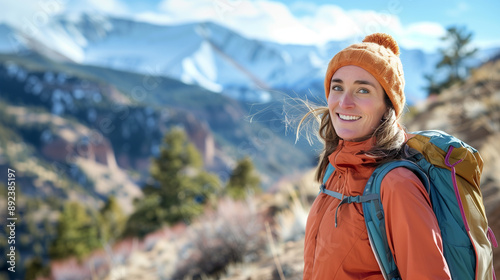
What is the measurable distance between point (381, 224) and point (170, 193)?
16197mm

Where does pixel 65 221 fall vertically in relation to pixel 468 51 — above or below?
below

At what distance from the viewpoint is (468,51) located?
26.5 m

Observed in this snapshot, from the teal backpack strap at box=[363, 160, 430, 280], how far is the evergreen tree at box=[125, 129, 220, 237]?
14.1 metres

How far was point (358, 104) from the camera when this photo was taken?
1668 mm

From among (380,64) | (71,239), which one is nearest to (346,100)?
(380,64)

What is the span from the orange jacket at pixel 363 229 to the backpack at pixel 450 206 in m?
0.05

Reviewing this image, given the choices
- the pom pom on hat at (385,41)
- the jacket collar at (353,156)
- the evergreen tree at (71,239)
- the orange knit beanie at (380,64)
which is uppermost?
the pom pom on hat at (385,41)

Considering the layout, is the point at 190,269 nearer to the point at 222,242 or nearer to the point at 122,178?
the point at 222,242

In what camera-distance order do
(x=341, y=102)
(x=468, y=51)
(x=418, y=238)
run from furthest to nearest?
1. (x=468, y=51)
2. (x=341, y=102)
3. (x=418, y=238)

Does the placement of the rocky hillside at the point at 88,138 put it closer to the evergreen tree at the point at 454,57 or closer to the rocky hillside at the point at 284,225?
the evergreen tree at the point at 454,57

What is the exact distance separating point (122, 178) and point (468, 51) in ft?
362

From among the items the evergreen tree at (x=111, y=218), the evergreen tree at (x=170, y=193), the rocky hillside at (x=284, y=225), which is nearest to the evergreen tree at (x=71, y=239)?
the evergreen tree at (x=111, y=218)

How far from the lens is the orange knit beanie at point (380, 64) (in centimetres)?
166

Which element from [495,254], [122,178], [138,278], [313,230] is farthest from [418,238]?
[122,178]
